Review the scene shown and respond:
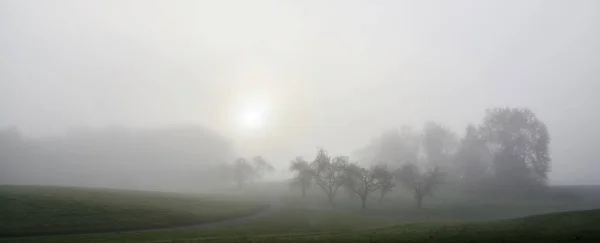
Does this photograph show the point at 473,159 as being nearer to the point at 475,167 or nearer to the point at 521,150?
the point at 475,167

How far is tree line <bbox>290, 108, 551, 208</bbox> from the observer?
10025 centimetres

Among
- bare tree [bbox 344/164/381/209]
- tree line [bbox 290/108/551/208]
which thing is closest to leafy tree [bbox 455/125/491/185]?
tree line [bbox 290/108/551/208]

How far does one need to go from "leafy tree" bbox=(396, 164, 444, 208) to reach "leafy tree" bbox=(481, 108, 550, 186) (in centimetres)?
2818

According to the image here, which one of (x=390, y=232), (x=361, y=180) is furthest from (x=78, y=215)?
(x=361, y=180)

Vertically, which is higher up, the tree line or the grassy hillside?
the tree line

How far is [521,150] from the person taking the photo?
11775 centimetres

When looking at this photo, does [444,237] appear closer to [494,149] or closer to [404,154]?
[494,149]

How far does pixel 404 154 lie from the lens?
15912cm

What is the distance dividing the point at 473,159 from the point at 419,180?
125 feet

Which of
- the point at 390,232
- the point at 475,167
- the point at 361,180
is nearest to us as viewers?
the point at 390,232

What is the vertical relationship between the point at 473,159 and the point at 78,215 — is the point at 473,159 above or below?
A: above

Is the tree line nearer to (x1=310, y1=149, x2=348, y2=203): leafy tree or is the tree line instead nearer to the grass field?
(x1=310, y1=149, x2=348, y2=203): leafy tree

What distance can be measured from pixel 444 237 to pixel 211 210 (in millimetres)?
51212

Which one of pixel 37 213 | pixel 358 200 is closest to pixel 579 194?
pixel 358 200
